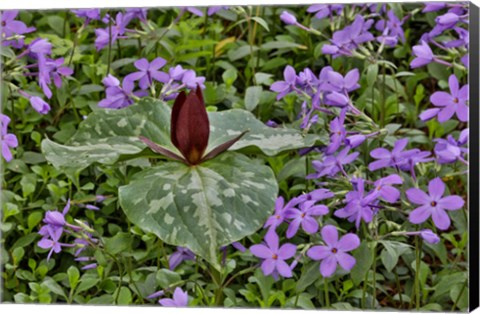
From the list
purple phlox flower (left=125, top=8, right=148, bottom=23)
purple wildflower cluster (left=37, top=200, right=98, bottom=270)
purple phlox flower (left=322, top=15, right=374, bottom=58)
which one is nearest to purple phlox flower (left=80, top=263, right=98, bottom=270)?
purple wildflower cluster (left=37, top=200, right=98, bottom=270)

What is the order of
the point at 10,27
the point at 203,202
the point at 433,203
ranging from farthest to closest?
the point at 10,27
the point at 433,203
the point at 203,202

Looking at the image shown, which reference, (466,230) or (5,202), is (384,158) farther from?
(5,202)

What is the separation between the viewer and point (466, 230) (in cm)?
174

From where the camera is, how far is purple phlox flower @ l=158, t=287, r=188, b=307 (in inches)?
67.6

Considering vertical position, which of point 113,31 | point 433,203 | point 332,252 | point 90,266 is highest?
point 113,31

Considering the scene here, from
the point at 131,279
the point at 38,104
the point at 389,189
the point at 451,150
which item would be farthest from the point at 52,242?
the point at 451,150

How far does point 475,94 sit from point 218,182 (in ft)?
1.47

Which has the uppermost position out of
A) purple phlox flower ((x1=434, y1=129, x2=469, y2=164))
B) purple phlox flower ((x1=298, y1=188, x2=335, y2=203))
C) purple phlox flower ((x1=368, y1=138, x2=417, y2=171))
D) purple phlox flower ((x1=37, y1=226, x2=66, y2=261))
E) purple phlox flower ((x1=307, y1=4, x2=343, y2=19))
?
purple phlox flower ((x1=307, y1=4, x2=343, y2=19))

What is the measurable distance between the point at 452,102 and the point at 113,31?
0.71 m

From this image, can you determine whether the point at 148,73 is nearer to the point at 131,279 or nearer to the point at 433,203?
the point at 131,279

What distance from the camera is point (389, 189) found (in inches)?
64.6

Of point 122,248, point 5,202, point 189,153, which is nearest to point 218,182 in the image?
point 189,153

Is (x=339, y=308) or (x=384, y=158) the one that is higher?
(x=384, y=158)

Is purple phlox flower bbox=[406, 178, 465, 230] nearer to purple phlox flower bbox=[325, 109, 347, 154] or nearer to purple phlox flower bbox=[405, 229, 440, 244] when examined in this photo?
purple phlox flower bbox=[405, 229, 440, 244]
